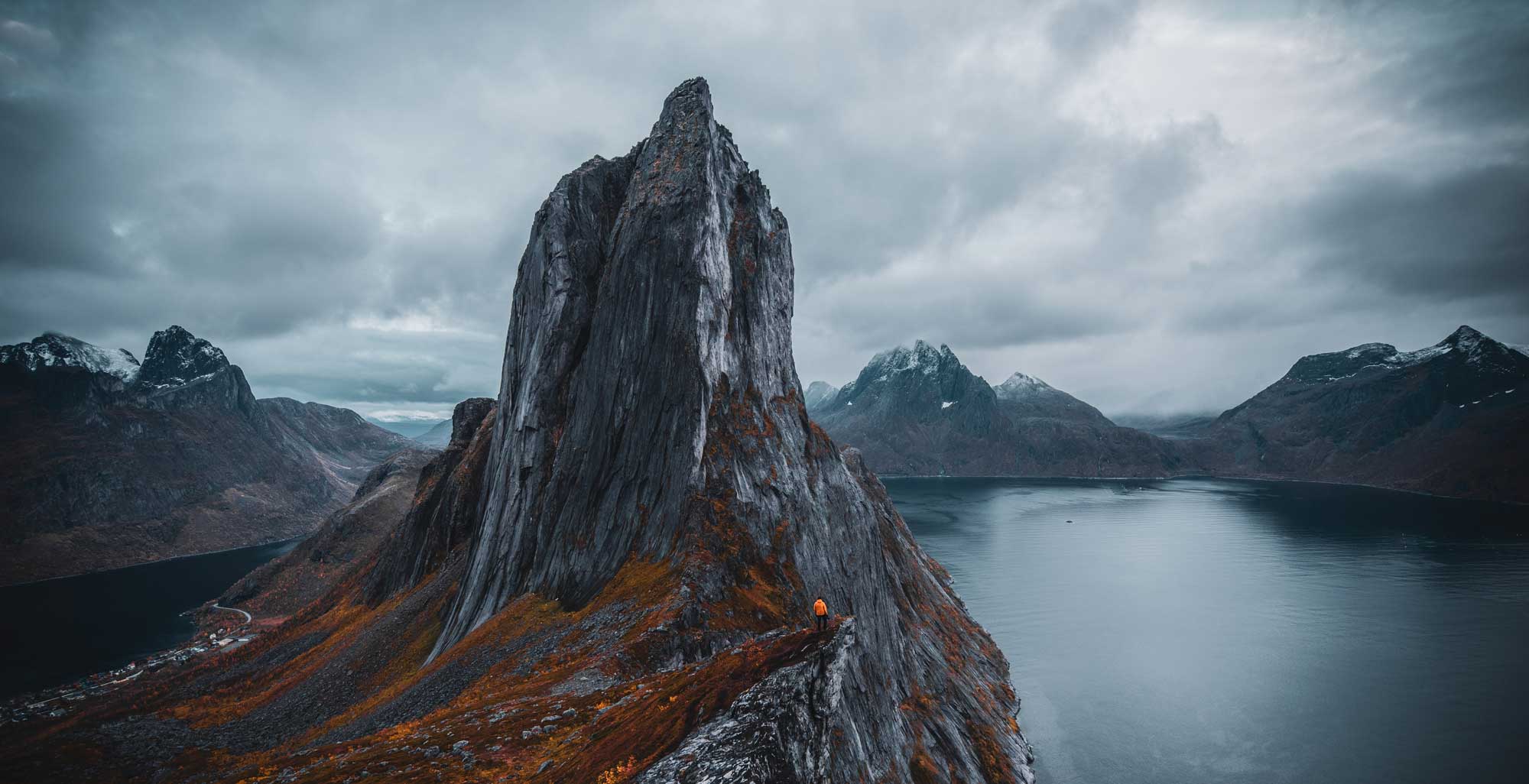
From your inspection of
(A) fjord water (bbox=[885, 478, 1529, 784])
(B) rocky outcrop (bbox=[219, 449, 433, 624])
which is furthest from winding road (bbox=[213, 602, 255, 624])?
(A) fjord water (bbox=[885, 478, 1529, 784])

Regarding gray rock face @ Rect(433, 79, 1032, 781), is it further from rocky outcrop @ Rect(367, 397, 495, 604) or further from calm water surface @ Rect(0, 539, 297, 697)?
calm water surface @ Rect(0, 539, 297, 697)

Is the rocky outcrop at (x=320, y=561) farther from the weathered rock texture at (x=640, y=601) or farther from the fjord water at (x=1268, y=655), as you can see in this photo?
the fjord water at (x=1268, y=655)

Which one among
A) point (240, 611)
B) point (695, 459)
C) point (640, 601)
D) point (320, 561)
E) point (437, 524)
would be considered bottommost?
point (240, 611)

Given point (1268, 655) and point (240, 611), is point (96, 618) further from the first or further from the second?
point (1268, 655)

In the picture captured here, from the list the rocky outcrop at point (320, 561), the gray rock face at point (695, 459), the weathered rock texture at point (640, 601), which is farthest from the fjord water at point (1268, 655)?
the rocky outcrop at point (320, 561)

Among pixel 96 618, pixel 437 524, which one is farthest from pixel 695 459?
pixel 96 618

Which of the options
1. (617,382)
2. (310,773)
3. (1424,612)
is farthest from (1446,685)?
(310,773)
